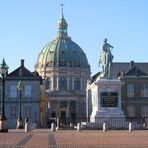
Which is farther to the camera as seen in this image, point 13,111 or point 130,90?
point 130,90

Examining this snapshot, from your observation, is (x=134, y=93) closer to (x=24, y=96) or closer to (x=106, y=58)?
(x=24, y=96)

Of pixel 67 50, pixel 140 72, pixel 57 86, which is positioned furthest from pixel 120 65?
pixel 67 50

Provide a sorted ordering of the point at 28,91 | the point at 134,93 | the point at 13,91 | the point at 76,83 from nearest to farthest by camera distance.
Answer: the point at 28,91 → the point at 13,91 → the point at 134,93 → the point at 76,83

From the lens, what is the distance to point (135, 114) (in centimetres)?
9044

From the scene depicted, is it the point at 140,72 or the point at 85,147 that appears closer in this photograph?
the point at 85,147

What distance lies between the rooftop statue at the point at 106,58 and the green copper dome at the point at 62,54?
350 feet

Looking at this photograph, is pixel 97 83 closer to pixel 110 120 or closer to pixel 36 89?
pixel 110 120

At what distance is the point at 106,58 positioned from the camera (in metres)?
52.5

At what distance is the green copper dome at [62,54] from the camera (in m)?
162

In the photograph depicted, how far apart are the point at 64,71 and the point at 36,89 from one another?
70.5 meters

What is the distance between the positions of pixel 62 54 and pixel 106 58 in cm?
11330

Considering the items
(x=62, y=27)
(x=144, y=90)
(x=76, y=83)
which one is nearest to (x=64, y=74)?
(x=76, y=83)

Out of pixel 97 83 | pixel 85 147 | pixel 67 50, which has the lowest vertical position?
pixel 85 147

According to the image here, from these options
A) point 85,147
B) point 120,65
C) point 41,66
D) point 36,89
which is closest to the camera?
point 85,147
